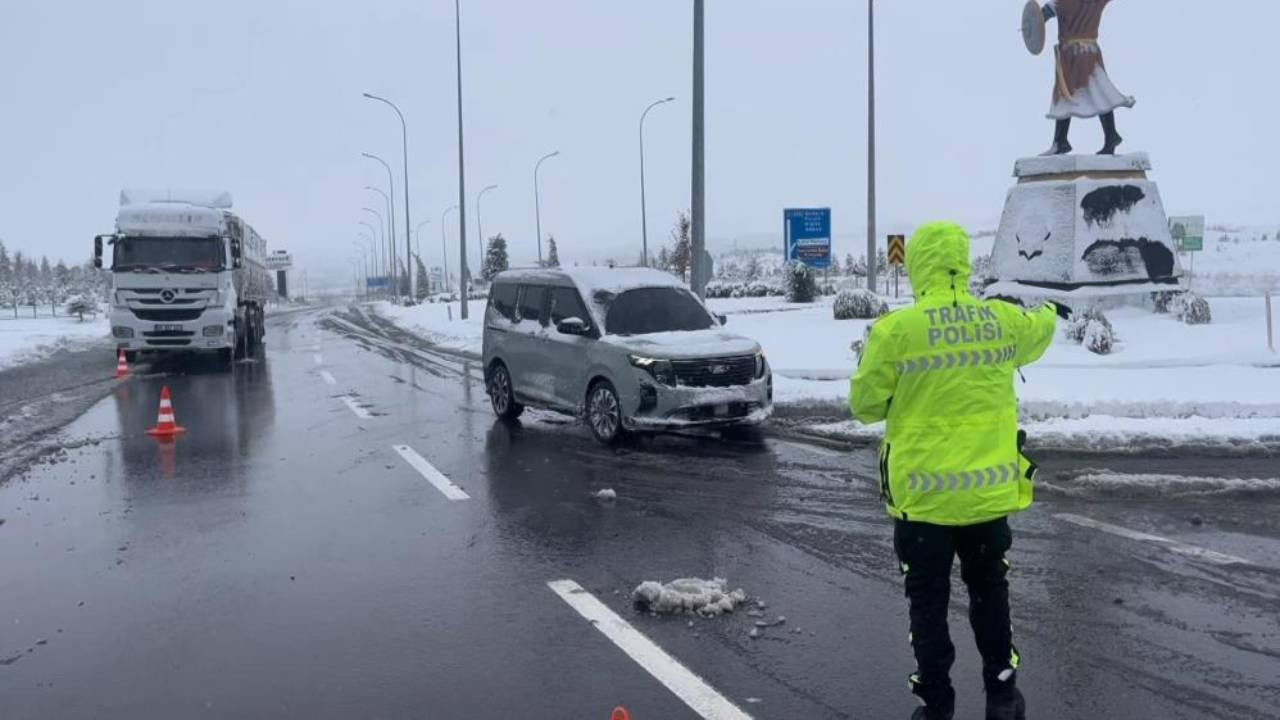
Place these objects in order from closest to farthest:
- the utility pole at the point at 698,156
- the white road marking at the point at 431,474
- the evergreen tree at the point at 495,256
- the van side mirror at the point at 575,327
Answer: the white road marking at the point at 431,474, the van side mirror at the point at 575,327, the utility pole at the point at 698,156, the evergreen tree at the point at 495,256

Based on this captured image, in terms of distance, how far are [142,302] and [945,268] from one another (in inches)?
818

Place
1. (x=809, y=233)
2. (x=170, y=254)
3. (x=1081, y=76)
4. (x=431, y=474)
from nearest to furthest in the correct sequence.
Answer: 1. (x=431, y=474)
2. (x=170, y=254)
3. (x=1081, y=76)
4. (x=809, y=233)

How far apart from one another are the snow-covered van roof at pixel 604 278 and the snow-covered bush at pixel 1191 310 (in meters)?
12.7

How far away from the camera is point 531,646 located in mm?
5059

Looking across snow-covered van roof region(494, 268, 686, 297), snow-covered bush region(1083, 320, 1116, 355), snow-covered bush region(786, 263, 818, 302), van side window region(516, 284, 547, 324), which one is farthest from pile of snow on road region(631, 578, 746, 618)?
snow-covered bush region(786, 263, 818, 302)

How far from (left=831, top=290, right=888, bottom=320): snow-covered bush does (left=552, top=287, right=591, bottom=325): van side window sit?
55.5ft

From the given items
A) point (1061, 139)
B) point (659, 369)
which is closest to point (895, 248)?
point (1061, 139)

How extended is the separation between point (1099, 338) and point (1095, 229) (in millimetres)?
4299

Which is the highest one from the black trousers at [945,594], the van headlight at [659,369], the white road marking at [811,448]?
the van headlight at [659,369]

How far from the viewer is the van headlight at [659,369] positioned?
10789 mm

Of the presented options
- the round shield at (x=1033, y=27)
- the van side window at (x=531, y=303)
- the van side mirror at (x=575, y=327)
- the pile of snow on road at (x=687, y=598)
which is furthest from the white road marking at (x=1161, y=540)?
the round shield at (x=1033, y=27)

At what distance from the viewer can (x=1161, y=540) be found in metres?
6.79

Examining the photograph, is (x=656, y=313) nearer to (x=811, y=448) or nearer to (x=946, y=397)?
(x=811, y=448)

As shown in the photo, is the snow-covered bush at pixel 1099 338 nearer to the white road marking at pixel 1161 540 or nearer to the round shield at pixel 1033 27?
the round shield at pixel 1033 27
